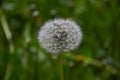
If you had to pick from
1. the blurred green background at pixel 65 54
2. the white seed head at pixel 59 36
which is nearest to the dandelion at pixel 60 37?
the white seed head at pixel 59 36

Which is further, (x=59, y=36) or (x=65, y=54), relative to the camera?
(x=65, y=54)

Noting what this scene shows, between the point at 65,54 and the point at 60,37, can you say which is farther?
the point at 65,54

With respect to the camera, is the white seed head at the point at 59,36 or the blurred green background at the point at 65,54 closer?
the white seed head at the point at 59,36

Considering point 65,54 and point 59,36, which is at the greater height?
point 65,54

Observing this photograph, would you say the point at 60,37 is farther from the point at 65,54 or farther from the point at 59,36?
the point at 65,54

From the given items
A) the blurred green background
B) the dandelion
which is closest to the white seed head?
the dandelion

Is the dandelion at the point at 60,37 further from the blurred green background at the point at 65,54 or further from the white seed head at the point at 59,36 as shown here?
the blurred green background at the point at 65,54

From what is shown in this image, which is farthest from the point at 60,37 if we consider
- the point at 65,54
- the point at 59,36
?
the point at 65,54
